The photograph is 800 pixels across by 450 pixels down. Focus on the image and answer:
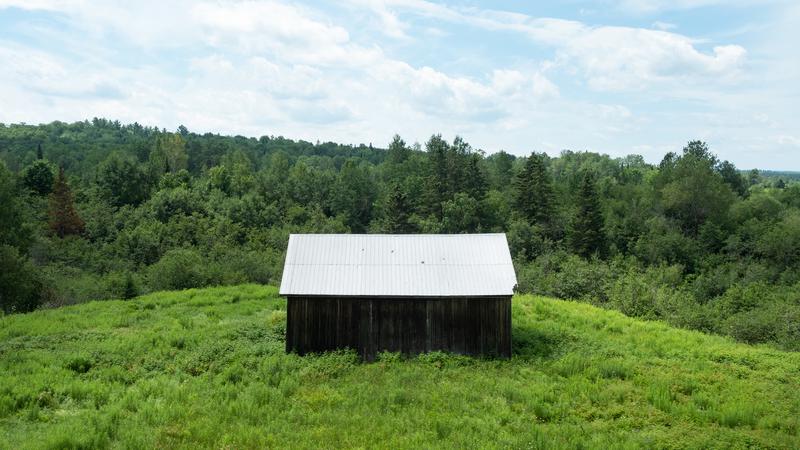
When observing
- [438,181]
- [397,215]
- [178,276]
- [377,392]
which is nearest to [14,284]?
[178,276]

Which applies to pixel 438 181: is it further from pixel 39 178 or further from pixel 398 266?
pixel 398 266

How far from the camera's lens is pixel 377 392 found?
55.8 feet

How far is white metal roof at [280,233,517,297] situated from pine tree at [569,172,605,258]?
1584 inches

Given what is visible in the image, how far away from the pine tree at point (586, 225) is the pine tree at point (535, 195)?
18.1 feet

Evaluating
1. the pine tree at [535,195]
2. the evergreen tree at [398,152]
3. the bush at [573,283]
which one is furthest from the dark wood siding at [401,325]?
the evergreen tree at [398,152]

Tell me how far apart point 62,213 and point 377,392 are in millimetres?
56746

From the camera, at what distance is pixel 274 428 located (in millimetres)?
14258

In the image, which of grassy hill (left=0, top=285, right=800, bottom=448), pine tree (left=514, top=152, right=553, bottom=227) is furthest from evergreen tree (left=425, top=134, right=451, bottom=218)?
grassy hill (left=0, top=285, right=800, bottom=448)

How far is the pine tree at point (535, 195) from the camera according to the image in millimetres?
67562

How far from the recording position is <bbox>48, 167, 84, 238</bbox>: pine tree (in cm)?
6128

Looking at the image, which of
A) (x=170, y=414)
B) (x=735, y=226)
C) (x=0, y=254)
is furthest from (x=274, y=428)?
(x=735, y=226)

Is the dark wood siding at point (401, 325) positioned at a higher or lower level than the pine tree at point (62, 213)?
lower

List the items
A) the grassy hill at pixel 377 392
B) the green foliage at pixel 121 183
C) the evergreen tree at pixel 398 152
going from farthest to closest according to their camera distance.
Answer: the evergreen tree at pixel 398 152 → the green foliage at pixel 121 183 → the grassy hill at pixel 377 392

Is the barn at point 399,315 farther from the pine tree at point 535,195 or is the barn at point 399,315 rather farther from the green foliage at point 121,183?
the green foliage at point 121,183
